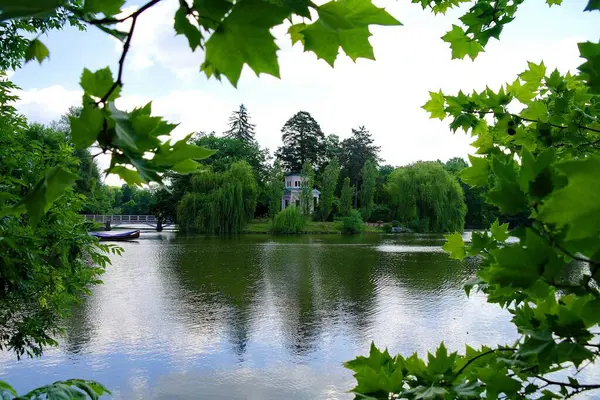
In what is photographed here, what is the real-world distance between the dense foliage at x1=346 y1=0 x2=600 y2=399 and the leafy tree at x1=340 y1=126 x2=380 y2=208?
131 ft

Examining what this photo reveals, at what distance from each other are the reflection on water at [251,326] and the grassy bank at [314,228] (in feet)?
41.3

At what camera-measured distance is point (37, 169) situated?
121 inches

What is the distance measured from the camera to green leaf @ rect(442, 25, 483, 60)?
1.45m

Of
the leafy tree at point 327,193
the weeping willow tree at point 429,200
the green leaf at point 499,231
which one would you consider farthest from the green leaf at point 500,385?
the leafy tree at point 327,193

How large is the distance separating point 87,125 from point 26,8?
0.32ft

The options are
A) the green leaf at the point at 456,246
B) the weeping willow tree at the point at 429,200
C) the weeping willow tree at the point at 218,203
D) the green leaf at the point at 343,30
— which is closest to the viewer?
the green leaf at the point at 343,30

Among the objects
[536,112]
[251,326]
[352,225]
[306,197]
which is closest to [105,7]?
[536,112]

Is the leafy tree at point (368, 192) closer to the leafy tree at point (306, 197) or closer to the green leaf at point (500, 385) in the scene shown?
the leafy tree at point (306, 197)

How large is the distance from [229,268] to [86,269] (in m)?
9.27

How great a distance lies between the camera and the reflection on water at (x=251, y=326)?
5.55 metres

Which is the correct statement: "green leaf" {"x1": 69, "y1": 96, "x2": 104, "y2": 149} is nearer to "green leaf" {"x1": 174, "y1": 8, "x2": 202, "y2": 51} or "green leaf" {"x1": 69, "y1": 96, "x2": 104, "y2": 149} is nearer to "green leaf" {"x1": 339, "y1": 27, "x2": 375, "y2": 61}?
"green leaf" {"x1": 174, "y1": 8, "x2": 202, "y2": 51}

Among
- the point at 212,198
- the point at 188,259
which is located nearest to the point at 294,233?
the point at 212,198

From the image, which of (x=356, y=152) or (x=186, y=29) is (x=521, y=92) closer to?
(x=186, y=29)

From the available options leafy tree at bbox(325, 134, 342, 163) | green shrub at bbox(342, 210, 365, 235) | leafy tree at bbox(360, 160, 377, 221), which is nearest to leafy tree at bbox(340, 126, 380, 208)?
leafy tree at bbox(325, 134, 342, 163)
